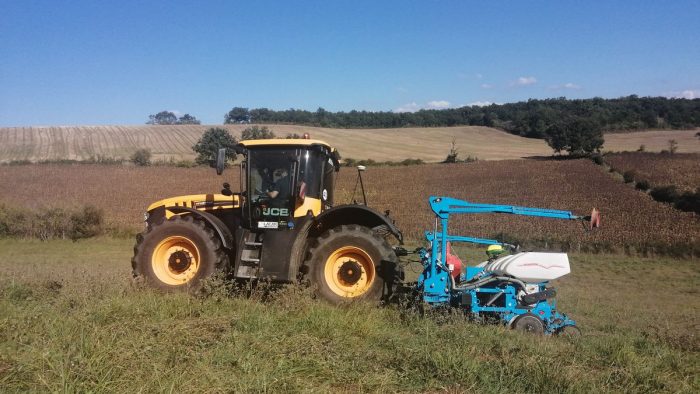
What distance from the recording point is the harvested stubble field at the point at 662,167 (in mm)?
28172

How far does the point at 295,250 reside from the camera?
693 cm

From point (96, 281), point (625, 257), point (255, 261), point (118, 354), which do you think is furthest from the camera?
point (625, 257)

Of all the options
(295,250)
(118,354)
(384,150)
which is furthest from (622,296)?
(384,150)

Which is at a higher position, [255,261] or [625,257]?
[255,261]

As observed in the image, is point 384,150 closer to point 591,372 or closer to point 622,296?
point 622,296

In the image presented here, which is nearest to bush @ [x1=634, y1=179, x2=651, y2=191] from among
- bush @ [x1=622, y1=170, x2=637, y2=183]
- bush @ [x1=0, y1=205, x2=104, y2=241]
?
bush @ [x1=622, y1=170, x2=637, y2=183]

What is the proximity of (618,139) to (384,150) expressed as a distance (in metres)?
25.3

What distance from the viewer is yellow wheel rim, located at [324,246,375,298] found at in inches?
268

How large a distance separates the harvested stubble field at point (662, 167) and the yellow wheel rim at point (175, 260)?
25.4 metres

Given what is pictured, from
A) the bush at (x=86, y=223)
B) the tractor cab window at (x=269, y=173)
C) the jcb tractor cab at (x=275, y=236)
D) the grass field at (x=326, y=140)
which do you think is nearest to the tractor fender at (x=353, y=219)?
the jcb tractor cab at (x=275, y=236)

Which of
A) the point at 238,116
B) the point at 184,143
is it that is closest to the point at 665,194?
the point at 184,143

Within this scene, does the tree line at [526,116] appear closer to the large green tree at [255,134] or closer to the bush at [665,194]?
the large green tree at [255,134]

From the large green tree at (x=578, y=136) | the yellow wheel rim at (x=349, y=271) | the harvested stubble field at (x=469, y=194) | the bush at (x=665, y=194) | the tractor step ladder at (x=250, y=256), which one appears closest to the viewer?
the yellow wheel rim at (x=349, y=271)

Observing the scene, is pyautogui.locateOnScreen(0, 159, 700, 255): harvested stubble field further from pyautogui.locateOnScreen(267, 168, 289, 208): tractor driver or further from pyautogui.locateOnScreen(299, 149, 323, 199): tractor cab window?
pyautogui.locateOnScreen(267, 168, 289, 208): tractor driver
